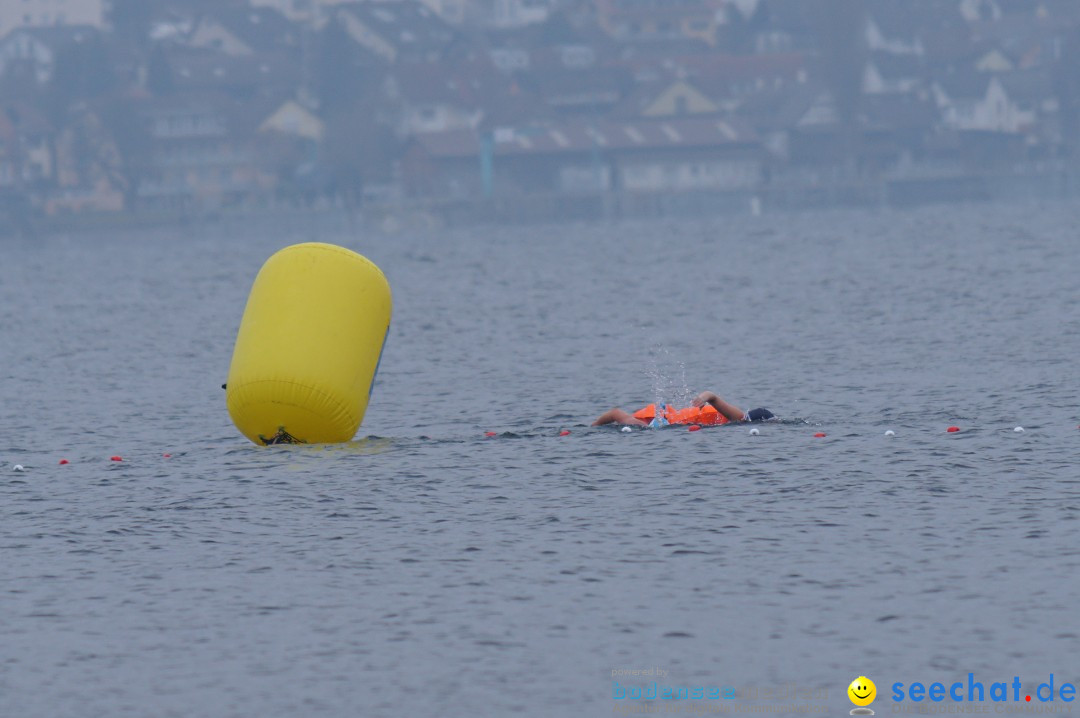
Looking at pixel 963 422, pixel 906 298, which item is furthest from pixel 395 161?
pixel 963 422

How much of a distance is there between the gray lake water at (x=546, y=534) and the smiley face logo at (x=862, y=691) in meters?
0.14

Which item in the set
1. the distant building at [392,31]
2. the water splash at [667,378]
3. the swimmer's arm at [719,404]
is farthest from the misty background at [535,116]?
the swimmer's arm at [719,404]

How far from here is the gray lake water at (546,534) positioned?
46.4ft

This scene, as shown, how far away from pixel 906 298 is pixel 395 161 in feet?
323

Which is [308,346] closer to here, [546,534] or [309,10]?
[546,534]

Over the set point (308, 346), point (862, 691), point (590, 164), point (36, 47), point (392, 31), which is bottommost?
point (590, 164)

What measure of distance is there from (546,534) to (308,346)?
474 cm

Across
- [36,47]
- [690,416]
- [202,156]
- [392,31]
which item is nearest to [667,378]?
[690,416]

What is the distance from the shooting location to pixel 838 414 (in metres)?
28.2

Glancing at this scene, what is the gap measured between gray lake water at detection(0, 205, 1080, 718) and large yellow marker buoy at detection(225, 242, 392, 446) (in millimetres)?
589

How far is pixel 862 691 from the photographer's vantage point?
43.5ft

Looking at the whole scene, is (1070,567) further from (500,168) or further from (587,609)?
(500,168)

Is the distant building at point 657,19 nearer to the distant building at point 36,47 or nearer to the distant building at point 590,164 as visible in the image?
the distant building at point 590,164

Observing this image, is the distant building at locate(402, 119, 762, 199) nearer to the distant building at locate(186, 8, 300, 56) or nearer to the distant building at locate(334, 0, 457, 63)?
the distant building at locate(334, 0, 457, 63)
